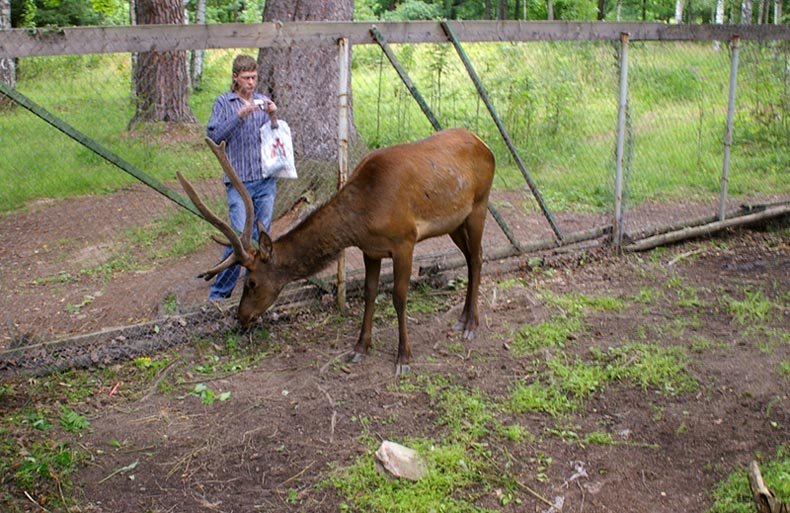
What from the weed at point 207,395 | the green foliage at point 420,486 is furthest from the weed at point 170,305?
the green foliage at point 420,486

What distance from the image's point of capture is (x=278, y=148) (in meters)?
6.74

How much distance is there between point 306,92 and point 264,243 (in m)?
3.18

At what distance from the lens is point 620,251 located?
28.7 feet

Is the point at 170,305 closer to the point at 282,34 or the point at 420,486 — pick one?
the point at 282,34

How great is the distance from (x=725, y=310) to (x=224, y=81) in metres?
6.78

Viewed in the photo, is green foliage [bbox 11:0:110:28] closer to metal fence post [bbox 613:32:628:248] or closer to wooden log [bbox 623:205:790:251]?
metal fence post [bbox 613:32:628:248]

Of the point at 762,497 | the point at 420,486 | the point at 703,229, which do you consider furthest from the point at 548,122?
the point at 762,497

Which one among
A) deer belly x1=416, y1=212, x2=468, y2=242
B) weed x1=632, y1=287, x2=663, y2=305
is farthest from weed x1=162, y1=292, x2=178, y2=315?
weed x1=632, y1=287, x2=663, y2=305

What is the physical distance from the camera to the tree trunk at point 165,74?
1051cm

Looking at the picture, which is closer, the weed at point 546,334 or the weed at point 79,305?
the weed at point 546,334

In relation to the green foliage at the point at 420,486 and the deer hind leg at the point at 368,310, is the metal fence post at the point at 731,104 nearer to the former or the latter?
the deer hind leg at the point at 368,310

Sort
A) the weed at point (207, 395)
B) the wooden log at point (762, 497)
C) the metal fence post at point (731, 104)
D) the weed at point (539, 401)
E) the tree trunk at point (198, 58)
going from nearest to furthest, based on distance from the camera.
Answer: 1. the wooden log at point (762, 497)
2. the weed at point (539, 401)
3. the weed at point (207, 395)
4. the metal fence post at point (731, 104)
5. the tree trunk at point (198, 58)

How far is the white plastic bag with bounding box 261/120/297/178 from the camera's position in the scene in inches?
264

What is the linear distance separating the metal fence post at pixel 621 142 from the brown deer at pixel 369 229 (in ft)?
8.69
